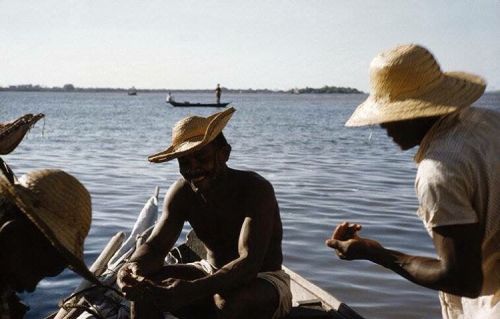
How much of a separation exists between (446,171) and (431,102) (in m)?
0.37

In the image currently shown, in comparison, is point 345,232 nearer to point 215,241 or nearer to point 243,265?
point 243,265

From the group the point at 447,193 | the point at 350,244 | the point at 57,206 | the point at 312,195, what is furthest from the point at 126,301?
the point at 312,195

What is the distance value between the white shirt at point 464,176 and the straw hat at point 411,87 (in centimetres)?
10

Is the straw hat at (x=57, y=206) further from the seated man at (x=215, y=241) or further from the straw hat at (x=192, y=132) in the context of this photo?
the straw hat at (x=192, y=132)

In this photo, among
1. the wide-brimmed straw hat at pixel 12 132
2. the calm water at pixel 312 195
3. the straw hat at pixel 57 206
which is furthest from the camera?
the calm water at pixel 312 195

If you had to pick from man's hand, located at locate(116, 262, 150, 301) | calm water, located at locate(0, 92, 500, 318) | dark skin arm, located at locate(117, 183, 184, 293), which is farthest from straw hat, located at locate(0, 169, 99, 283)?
calm water, located at locate(0, 92, 500, 318)

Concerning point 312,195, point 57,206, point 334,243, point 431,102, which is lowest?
point 312,195

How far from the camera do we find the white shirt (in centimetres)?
217

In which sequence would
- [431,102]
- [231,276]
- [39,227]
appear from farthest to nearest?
1. [231,276]
2. [431,102]
3. [39,227]

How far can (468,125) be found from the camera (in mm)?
2324

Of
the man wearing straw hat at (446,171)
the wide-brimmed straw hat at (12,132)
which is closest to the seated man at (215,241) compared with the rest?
the man wearing straw hat at (446,171)

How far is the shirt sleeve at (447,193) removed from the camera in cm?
216

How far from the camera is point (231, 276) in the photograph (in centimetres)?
347

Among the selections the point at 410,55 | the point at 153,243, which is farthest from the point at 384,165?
the point at 410,55
